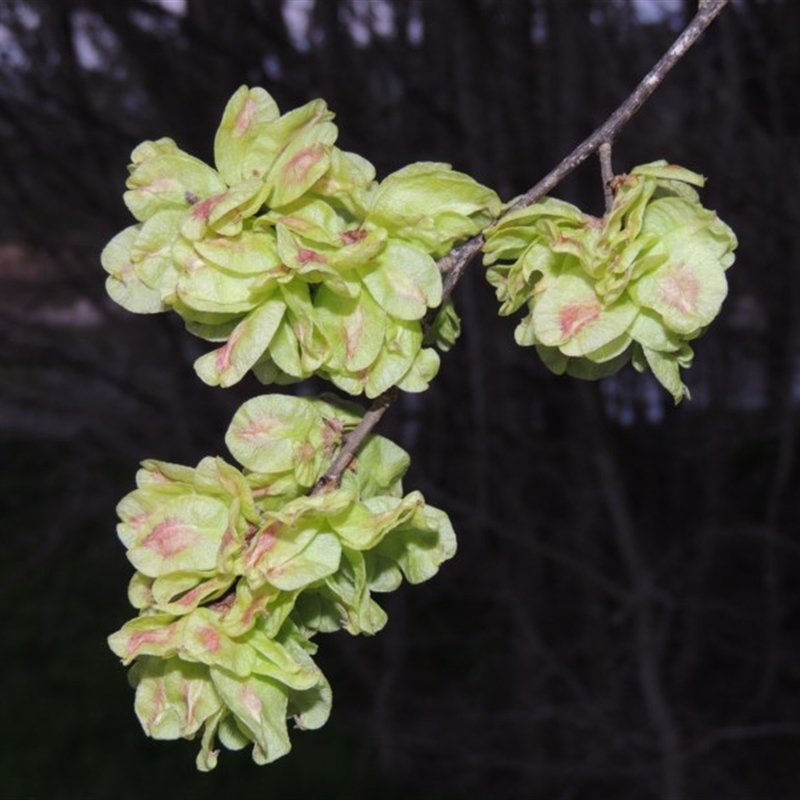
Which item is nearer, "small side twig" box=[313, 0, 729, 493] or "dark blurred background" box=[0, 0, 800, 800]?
"small side twig" box=[313, 0, 729, 493]

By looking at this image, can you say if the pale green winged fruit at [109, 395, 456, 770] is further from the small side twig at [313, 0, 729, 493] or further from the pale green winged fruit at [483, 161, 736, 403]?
the pale green winged fruit at [483, 161, 736, 403]

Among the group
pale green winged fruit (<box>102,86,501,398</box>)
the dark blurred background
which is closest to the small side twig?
pale green winged fruit (<box>102,86,501,398</box>)

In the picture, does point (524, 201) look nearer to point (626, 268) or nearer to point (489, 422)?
point (626, 268)

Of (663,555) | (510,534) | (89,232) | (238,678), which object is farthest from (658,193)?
(663,555)

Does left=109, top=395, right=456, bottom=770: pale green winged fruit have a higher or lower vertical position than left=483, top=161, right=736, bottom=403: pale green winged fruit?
lower

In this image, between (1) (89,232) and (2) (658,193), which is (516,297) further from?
(1) (89,232)

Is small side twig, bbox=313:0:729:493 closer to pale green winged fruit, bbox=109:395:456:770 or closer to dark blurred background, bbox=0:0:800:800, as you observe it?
pale green winged fruit, bbox=109:395:456:770
